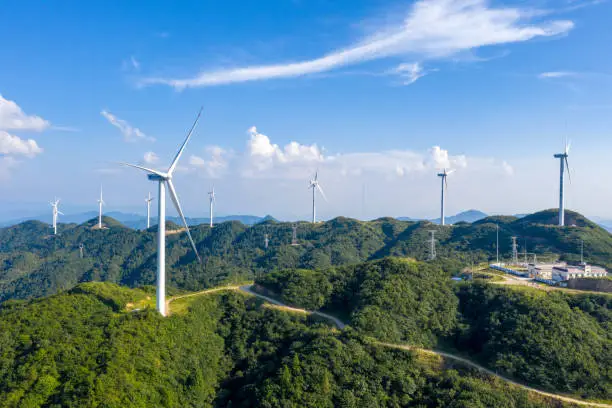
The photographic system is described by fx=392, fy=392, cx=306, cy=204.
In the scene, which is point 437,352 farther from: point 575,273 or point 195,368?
point 575,273

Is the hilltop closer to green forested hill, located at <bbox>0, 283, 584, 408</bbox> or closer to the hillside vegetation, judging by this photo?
green forested hill, located at <bbox>0, 283, 584, 408</bbox>

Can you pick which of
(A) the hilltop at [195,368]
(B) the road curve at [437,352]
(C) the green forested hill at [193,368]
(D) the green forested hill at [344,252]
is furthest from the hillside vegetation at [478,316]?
(D) the green forested hill at [344,252]

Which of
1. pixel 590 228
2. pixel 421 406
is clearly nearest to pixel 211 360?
pixel 421 406

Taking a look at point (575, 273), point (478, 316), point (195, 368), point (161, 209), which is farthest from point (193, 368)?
point (575, 273)

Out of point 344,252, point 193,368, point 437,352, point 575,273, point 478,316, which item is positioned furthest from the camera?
point 344,252

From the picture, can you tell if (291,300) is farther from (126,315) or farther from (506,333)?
(506,333)

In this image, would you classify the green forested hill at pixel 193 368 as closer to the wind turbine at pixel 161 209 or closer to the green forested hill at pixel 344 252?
the wind turbine at pixel 161 209
